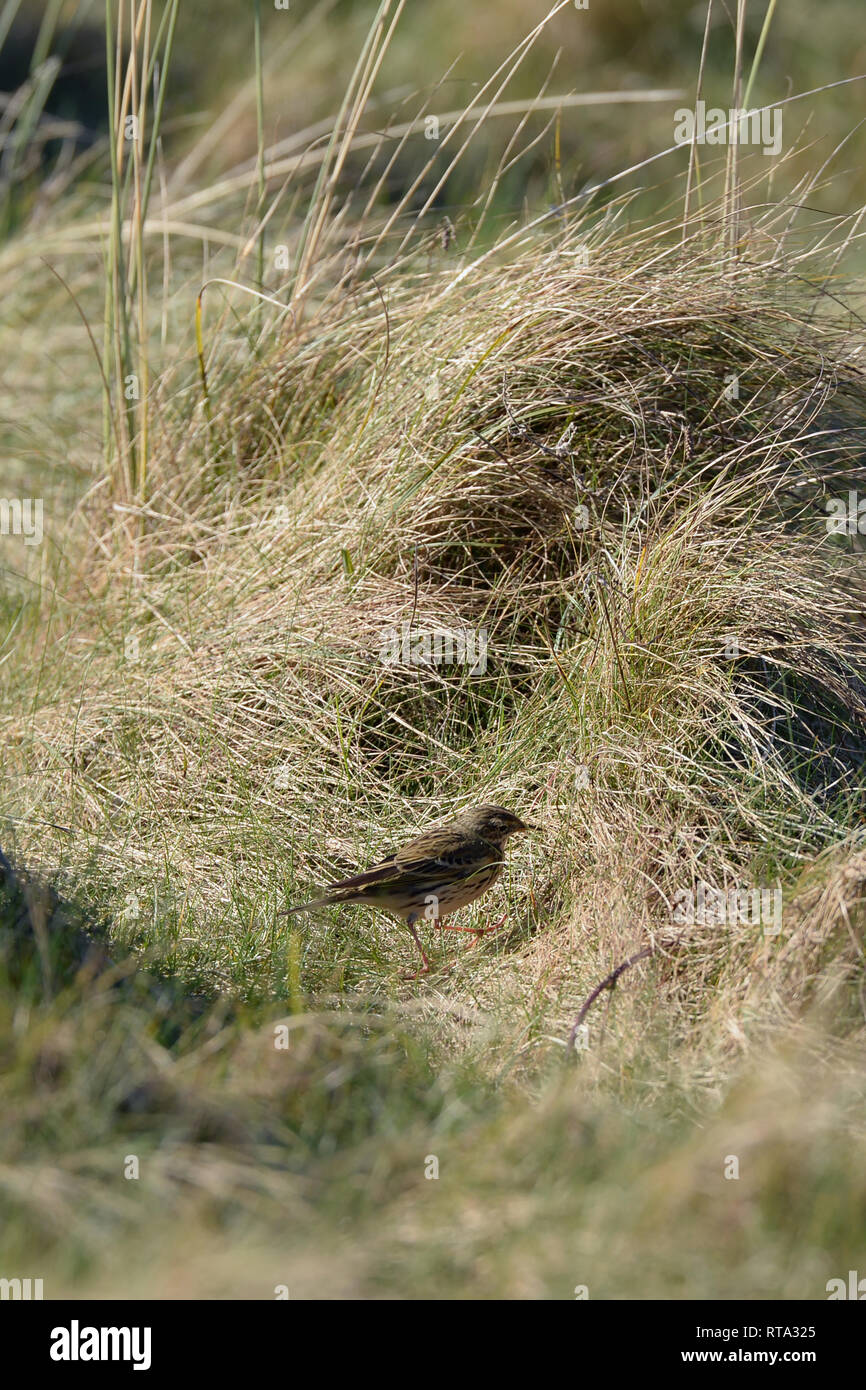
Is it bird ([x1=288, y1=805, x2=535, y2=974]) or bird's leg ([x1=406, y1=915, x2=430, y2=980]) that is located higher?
bird ([x1=288, y1=805, x2=535, y2=974])

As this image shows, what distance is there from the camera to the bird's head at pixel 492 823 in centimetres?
368

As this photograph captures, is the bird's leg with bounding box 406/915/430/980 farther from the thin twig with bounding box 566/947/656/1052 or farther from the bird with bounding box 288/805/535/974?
the thin twig with bounding box 566/947/656/1052

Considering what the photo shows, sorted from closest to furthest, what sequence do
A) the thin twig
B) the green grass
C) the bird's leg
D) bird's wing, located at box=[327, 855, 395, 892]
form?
1. the green grass
2. the thin twig
3. bird's wing, located at box=[327, 855, 395, 892]
4. the bird's leg

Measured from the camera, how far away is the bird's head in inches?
145

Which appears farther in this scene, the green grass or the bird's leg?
the bird's leg

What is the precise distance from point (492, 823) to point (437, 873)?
0.27 meters

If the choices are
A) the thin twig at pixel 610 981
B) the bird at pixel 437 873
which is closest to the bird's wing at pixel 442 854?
the bird at pixel 437 873

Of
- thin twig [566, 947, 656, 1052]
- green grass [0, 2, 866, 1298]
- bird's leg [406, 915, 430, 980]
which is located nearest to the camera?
green grass [0, 2, 866, 1298]

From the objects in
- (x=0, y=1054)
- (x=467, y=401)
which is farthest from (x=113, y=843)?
(x=467, y=401)

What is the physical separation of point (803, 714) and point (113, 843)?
208 cm

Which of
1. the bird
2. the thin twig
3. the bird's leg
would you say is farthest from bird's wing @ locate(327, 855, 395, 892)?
the thin twig

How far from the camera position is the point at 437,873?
3508 millimetres

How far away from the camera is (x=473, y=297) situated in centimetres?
470

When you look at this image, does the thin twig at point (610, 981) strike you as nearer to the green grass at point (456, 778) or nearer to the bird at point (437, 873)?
the green grass at point (456, 778)
